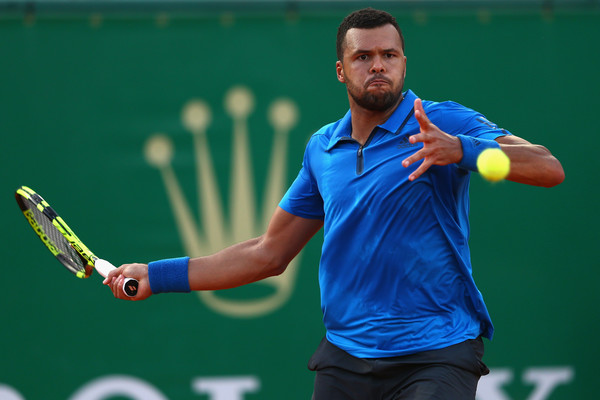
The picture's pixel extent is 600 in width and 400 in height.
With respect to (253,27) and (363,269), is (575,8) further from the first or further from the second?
(363,269)

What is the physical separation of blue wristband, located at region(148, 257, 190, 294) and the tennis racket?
1.09ft

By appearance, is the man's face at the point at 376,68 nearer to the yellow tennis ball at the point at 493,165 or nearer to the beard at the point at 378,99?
the beard at the point at 378,99

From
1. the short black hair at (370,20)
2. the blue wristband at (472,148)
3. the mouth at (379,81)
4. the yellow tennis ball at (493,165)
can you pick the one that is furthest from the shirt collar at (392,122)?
the yellow tennis ball at (493,165)

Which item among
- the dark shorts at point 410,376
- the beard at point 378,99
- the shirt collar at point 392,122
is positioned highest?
the beard at point 378,99

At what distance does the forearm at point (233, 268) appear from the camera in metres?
3.33

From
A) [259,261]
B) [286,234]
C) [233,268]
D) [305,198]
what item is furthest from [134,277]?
[305,198]

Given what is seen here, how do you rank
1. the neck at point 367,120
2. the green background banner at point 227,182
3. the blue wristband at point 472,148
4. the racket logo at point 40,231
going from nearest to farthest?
the blue wristband at point 472,148, the neck at point 367,120, the racket logo at point 40,231, the green background banner at point 227,182

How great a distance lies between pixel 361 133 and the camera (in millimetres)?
3029

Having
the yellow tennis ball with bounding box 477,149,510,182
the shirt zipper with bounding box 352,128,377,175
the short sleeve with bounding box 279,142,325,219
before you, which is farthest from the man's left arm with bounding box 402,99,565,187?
the short sleeve with bounding box 279,142,325,219

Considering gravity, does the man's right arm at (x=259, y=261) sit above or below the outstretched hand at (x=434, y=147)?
below

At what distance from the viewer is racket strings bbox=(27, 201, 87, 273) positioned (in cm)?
375

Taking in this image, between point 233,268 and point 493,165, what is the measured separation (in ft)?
4.40

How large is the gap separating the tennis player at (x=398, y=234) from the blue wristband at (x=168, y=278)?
2.17 ft

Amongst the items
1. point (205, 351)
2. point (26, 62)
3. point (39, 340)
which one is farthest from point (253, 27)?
point (39, 340)
